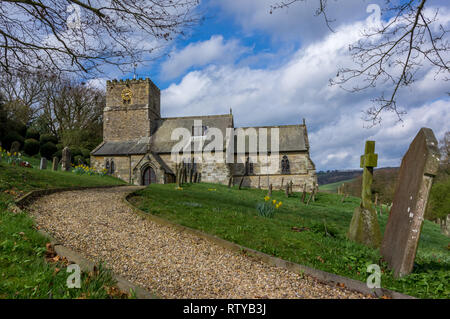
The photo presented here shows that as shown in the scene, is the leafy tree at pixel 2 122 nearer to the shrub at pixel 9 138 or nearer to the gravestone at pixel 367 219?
the shrub at pixel 9 138

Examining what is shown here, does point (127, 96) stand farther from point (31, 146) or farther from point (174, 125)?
point (31, 146)

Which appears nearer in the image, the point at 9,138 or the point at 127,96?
the point at 9,138

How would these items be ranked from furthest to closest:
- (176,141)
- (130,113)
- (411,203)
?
(130,113)
(176,141)
(411,203)

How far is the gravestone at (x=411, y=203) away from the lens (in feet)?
14.4

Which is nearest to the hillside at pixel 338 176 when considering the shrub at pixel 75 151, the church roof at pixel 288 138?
the church roof at pixel 288 138

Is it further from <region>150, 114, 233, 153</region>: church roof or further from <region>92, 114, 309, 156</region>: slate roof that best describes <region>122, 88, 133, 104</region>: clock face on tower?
<region>150, 114, 233, 153</region>: church roof

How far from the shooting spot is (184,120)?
3647 centimetres

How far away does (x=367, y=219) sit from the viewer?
6750mm

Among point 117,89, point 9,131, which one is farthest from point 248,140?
point 9,131

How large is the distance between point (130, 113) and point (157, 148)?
6458 millimetres

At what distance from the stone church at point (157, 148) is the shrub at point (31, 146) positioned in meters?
5.77

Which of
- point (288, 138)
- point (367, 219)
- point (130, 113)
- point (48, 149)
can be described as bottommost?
point (367, 219)

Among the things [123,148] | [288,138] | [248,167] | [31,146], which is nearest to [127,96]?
[123,148]

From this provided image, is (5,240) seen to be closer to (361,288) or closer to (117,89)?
(361,288)
